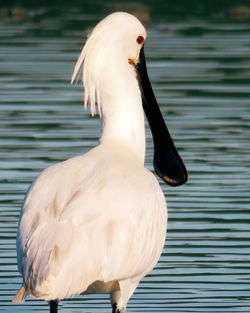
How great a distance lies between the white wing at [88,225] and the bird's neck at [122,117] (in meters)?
0.26

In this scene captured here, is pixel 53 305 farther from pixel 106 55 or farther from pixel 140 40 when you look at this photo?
pixel 140 40

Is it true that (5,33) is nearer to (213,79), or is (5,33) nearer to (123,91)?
(213,79)

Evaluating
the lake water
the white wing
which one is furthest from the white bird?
the lake water

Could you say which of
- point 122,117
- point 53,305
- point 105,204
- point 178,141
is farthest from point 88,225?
point 178,141

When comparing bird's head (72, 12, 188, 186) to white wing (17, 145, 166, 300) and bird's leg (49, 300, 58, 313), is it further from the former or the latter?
bird's leg (49, 300, 58, 313)

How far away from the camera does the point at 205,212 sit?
39.2 ft

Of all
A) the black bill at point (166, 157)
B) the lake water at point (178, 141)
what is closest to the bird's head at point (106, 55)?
the black bill at point (166, 157)

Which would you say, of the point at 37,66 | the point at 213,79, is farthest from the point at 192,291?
the point at 37,66

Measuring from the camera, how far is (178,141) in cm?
1497

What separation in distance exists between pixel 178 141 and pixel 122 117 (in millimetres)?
6014

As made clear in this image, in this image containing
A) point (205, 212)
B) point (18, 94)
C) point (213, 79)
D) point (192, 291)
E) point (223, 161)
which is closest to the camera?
point (192, 291)

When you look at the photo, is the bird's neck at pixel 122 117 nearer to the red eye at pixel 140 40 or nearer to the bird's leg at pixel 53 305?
the red eye at pixel 140 40

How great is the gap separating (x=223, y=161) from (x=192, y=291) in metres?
4.29

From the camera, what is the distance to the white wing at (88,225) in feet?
25.3
